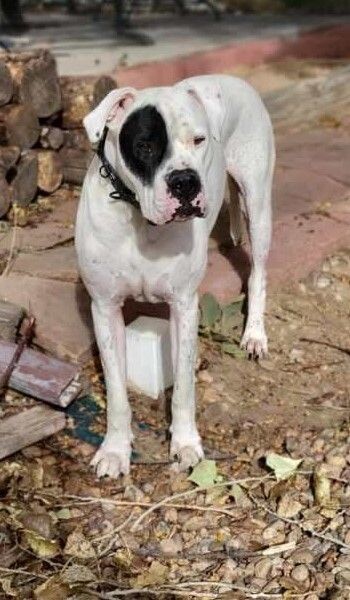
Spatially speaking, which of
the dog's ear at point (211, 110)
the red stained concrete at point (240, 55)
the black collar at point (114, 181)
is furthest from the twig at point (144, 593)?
the red stained concrete at point (240, 55)

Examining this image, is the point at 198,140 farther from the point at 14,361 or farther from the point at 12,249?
the point at 12,249

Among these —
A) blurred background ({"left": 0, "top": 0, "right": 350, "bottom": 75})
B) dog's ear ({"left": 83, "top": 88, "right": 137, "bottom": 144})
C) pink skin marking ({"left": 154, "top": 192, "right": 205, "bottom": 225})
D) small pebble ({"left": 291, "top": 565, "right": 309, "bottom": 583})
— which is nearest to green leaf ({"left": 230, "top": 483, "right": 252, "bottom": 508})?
small pebble ({"left": 291, "top": 565, "right": 309, "bottom": 583})

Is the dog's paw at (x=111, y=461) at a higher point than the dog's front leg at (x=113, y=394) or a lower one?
lower

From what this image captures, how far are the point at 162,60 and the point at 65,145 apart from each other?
433 centimetres

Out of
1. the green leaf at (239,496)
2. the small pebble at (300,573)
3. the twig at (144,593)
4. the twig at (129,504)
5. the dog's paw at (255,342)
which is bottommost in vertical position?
the twig at (144,593)

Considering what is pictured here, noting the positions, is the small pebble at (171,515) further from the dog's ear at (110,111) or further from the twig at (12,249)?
the twig at (12,249)

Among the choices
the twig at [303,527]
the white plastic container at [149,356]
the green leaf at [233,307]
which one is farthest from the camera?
the green leaf at [233,307]

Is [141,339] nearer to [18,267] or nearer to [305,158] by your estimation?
[18,267]

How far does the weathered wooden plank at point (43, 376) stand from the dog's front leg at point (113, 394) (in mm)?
248

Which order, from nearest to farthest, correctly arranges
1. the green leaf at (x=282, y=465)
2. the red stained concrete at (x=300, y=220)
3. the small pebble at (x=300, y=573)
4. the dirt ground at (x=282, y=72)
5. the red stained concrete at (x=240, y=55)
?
the small pebble at (x=300, y=573) → the green leaf at (x=282, y=465) → the red stained concrete at (x=300, y=220) → the red stained concrete at (x=240, y=55) → the dirt ground at (x=282, y=72)

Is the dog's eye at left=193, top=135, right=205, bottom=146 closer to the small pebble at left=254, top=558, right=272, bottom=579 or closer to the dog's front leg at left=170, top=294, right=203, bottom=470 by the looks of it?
the dog's front leg at left=170, top=294, right=203, bottom=470

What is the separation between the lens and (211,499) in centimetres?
341

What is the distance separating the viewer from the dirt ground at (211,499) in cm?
302

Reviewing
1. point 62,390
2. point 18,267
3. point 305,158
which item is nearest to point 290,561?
point 62,390
